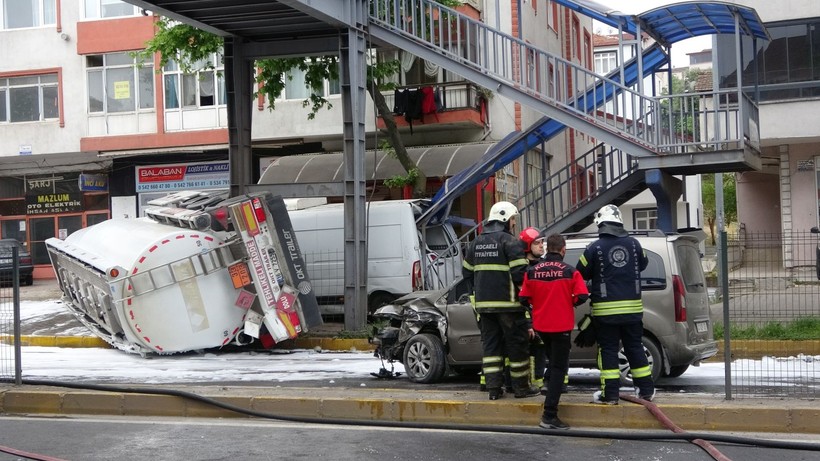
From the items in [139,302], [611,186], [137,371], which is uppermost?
[611,186]

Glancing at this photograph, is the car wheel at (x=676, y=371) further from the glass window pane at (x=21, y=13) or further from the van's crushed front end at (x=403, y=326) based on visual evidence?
the glass window pane at (x=21, y=13)

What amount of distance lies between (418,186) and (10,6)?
15798 mm

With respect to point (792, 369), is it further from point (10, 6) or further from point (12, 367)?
point (10, 6)

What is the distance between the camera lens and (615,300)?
8.55 metres

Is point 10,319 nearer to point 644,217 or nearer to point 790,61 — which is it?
point 790,61

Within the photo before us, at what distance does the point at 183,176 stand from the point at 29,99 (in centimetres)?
534

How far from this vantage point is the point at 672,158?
15484 mm

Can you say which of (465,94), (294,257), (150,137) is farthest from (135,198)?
(294,257)

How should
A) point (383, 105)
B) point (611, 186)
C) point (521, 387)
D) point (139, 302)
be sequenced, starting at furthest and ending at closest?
point (383, 105) → point (611, 186) → point (139, 302) → point (521, 387)

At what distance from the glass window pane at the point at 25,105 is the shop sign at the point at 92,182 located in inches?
87.6

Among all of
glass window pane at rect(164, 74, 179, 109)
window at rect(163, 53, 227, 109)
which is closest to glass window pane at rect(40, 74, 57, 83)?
window at rect(163, 53, 227, 109)

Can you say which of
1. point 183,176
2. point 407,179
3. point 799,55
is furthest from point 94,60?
point 799,55

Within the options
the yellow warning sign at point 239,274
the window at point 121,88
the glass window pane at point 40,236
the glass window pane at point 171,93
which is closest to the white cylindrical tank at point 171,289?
the yellow warning sign at point 239,274

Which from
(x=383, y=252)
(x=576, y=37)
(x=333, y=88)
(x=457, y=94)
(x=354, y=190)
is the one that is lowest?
(x=383, y=252)
